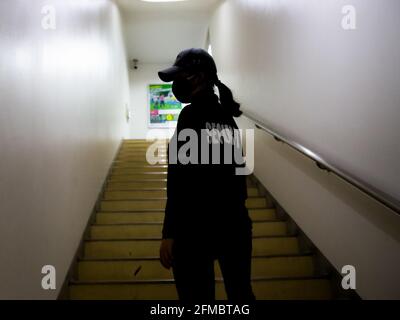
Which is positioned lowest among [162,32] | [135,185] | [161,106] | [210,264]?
[135,185]

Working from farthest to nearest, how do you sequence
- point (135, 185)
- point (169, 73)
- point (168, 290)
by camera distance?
point (135, 185)
point (168, 290)
point (169, 73)

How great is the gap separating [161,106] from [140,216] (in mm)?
5922

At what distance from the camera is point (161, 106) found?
884 centimetres

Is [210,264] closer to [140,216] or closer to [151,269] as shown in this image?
[151,269]

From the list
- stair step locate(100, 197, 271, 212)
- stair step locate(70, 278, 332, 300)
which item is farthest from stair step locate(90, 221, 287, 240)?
stair step locate(70, 278, 332, 300)

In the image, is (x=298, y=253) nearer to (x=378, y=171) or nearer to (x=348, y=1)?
(x=378, y=171)

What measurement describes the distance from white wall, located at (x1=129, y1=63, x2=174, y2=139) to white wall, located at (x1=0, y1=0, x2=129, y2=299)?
5276 mm

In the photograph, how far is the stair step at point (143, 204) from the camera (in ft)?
11.3

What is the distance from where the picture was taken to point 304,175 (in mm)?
2543

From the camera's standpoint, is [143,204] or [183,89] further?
[143,204]

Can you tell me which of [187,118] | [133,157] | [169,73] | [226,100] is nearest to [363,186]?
[226,100]

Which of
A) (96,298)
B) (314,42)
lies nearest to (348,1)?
(314,42)

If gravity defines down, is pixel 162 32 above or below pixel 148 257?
above

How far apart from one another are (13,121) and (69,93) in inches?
39.6
